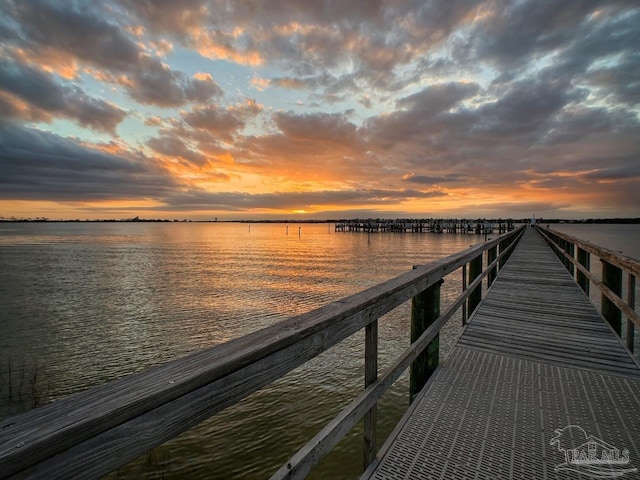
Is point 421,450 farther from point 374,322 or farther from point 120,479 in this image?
point 120,479

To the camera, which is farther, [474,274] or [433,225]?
[433,225]

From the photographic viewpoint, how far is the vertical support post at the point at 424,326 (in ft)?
10.6

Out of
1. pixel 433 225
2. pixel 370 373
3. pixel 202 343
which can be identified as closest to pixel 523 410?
pixel 370 373

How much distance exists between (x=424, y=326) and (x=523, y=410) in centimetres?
110

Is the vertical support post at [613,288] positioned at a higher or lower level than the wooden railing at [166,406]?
lower

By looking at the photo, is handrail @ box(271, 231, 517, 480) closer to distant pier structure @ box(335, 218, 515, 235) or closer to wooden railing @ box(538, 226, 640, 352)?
wooden railing @ box(538, 226, 640, 352)

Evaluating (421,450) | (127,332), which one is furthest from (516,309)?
(127,332)

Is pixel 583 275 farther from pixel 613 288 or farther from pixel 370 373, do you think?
pixel 370 373

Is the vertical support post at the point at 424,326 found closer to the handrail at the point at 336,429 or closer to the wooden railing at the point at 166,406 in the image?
the handrail at the point at 336,429

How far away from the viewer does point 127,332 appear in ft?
35.3

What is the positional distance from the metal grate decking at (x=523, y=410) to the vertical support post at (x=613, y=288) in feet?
0.48

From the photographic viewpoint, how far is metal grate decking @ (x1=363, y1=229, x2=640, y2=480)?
2.40 metres

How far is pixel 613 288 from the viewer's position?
5344mm

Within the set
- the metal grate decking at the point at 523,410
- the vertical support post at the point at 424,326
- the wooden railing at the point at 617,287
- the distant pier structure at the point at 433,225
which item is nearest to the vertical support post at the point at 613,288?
the wooden railing at the point at 617,287
